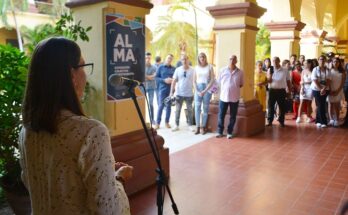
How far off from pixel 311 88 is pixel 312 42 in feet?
20.6

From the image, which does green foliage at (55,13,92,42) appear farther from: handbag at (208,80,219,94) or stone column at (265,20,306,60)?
stone column at (265,20,306,60)

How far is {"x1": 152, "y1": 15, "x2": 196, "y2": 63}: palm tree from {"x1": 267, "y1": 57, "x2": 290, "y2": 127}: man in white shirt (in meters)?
6.33

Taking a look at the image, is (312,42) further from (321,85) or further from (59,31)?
(59,31)

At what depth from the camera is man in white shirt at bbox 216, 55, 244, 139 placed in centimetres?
648

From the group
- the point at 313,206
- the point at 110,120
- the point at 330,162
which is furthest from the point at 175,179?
the point at 330,162

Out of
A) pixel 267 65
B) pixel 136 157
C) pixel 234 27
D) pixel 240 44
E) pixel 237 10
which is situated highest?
pixel 237 10

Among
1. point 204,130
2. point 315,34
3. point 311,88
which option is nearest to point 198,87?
point 204,130

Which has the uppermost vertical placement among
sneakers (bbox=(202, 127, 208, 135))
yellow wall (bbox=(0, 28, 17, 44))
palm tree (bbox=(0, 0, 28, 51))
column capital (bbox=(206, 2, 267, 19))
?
palm tree (bbox=(0, 0, 28, 51))

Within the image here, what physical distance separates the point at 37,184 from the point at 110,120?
2261 mm

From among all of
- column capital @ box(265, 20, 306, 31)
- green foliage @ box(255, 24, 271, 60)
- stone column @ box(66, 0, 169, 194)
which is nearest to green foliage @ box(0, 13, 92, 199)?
stone column @ box(66, 0, 169, 194)

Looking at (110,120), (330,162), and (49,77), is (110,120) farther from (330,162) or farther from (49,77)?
(330,162)

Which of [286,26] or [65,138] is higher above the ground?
[286,26]

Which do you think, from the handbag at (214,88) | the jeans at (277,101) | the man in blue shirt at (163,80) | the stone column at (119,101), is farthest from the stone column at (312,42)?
the stone column at (119,101)

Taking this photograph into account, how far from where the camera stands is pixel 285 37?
33.0 ft
